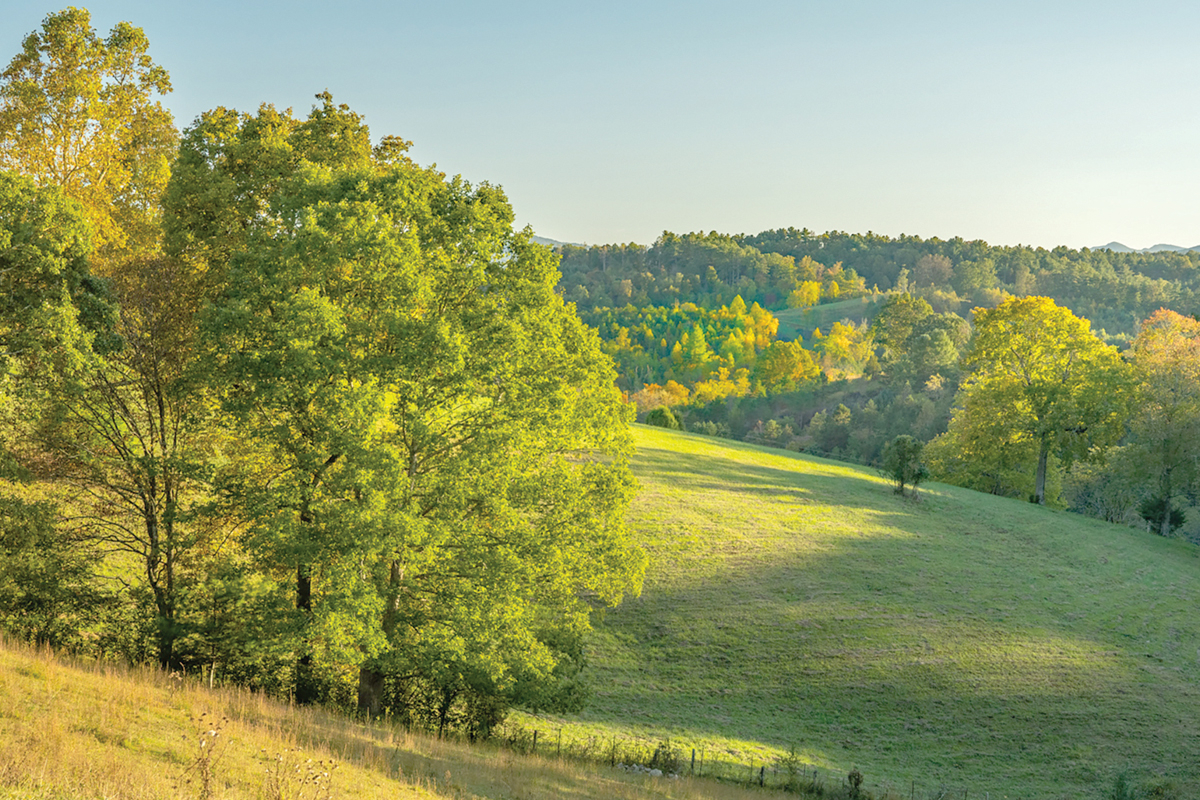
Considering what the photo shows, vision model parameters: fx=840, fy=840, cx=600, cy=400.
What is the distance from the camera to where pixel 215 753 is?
10.9 metres

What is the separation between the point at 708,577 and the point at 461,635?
674 inches

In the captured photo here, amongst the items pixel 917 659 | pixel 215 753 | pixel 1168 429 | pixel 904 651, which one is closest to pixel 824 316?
pixel 1168 429

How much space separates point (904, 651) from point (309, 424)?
19508 mm

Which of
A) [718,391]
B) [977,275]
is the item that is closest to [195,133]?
[718,391]

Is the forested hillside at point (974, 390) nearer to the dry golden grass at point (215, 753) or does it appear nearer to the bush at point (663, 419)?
the bush at point (663, 419)

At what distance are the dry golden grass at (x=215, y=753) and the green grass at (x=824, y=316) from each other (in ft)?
541

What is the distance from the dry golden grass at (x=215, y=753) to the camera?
9.01 metres

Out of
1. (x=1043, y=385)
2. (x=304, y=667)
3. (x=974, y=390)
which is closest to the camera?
(x=304, y=667)

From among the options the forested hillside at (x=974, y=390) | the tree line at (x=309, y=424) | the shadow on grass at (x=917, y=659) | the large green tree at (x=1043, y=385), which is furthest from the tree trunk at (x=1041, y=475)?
the tree line at (x=309, y=424)

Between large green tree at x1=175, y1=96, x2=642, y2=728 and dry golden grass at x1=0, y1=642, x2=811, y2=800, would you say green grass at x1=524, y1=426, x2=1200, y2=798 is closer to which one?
large green tree at x1=175, y1=96, x2=642, y2=728

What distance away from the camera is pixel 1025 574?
1405 inches

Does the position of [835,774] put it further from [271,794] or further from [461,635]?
[271,794]

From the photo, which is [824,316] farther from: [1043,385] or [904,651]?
[904,651]

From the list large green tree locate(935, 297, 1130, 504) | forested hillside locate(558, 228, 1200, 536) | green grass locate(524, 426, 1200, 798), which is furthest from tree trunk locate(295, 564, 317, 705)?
large green tree locate(935, 297, 1130, 504)
